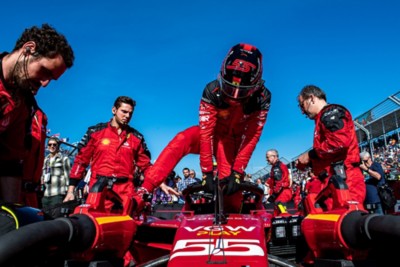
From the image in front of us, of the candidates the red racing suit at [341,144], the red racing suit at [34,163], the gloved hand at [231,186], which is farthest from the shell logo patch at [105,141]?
the red racing suit at [341,144]

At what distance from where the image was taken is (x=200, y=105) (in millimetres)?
4383

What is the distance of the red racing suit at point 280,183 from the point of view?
9.45 meters

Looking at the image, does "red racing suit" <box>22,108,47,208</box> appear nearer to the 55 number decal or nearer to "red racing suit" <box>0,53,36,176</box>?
"red racing suit" <box>0,53,36,176</box>

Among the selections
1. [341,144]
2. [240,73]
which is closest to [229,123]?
[240,73]

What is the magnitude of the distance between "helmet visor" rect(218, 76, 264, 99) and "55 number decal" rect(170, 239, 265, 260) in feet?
5.81

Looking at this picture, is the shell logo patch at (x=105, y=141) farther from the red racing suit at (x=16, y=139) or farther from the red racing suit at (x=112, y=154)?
the red racing suit at (x=16, y=139)

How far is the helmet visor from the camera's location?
3717mm

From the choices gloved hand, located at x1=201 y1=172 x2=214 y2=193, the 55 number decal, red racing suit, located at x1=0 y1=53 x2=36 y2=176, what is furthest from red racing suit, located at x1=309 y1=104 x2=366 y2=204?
red racing suit, located at x1=0 y1=53 x2=36 y2=176

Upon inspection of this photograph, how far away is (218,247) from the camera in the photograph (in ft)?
7.26

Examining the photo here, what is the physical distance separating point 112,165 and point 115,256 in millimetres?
2479

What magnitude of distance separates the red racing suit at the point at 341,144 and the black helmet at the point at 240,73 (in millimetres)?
964

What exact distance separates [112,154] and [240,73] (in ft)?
7.86

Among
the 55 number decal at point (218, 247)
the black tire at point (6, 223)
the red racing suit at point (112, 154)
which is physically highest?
the red racing suit at point (112, 154)

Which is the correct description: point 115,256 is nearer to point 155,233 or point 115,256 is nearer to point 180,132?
point 155,233
